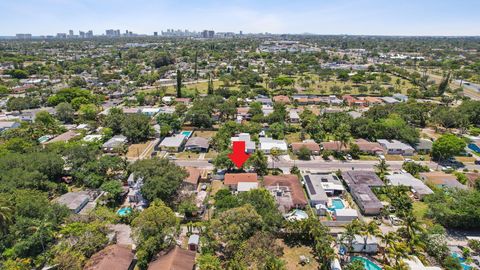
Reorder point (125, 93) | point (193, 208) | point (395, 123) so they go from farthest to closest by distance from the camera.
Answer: point (125, 93) → point (395, 123) → point (193, 208)

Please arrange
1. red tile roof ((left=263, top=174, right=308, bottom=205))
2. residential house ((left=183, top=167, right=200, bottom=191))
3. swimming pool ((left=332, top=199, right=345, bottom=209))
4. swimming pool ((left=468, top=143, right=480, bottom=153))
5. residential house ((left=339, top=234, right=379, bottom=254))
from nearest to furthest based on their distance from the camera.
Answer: residential house ((left=339, top=234, right=379, bottom=254)) < red tile roof ((left=263, top=174, right=308, bottom=205)) < swimming pool ((left=332, top=199, right=345, bottom=209)) < residential house ((left=183, top=167, right=200, bottom=191)) < swimming pool ((left=468, top=143, right=480, bottom=153))

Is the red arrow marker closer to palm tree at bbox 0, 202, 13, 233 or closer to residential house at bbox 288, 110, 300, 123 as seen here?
residential house at bbox 288, 110, 300, 123

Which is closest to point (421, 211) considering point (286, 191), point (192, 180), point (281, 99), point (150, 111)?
point (286, 191)

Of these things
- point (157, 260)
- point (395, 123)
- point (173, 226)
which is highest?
point (395, 123)

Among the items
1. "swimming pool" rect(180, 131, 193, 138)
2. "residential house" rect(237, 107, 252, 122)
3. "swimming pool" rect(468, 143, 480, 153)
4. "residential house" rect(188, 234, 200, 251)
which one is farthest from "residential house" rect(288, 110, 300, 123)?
"residential house" rect(188, 234, 200, 251)

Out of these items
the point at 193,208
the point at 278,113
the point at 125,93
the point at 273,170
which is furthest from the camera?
the point at 125,93

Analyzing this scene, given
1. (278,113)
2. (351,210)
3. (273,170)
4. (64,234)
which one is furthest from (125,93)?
(351,210)

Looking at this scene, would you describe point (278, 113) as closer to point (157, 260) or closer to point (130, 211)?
point (130, 211)
